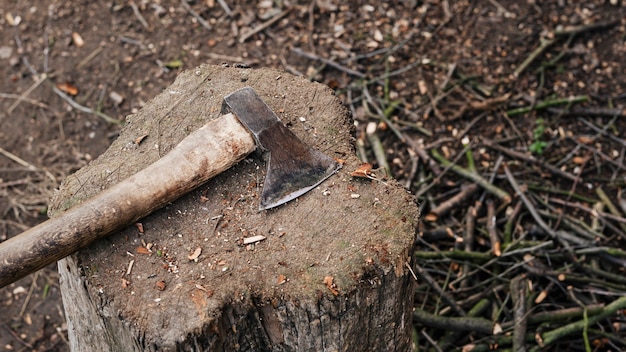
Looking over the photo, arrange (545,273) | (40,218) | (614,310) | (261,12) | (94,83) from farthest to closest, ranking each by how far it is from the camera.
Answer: (261,12), (94,83), (40,218), (545,273), (614,310)

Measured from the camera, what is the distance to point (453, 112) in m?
4.44

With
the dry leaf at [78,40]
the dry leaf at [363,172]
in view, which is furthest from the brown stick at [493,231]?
the dry leaf at [78,40]

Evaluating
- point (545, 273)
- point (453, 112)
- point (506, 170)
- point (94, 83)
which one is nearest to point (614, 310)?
point (545, 273)

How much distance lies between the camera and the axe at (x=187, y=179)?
81.1 inches

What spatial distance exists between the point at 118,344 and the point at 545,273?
91.2 inches

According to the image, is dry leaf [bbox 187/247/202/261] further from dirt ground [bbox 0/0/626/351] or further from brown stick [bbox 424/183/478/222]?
brown stick [bbox 424/183/478/222]

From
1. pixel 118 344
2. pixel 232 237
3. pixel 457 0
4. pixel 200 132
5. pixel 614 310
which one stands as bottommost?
pixel 614 310

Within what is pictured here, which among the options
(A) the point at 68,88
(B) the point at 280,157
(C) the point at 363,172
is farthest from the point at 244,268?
(A) the point at 68,88

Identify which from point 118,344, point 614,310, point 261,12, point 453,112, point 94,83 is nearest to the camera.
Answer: point 118,344

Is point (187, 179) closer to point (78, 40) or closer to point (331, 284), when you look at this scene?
point (331, 284)

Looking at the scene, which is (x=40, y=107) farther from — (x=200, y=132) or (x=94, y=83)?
(x=200, y=132)

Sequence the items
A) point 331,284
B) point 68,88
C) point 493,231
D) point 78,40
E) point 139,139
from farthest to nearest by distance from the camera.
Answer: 1. point 78,40
2. point 68,88
3. point 493,231
4. point 139,139
5. point 331,284

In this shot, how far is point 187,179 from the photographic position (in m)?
2.25

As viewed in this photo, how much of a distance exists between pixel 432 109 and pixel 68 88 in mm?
2661
